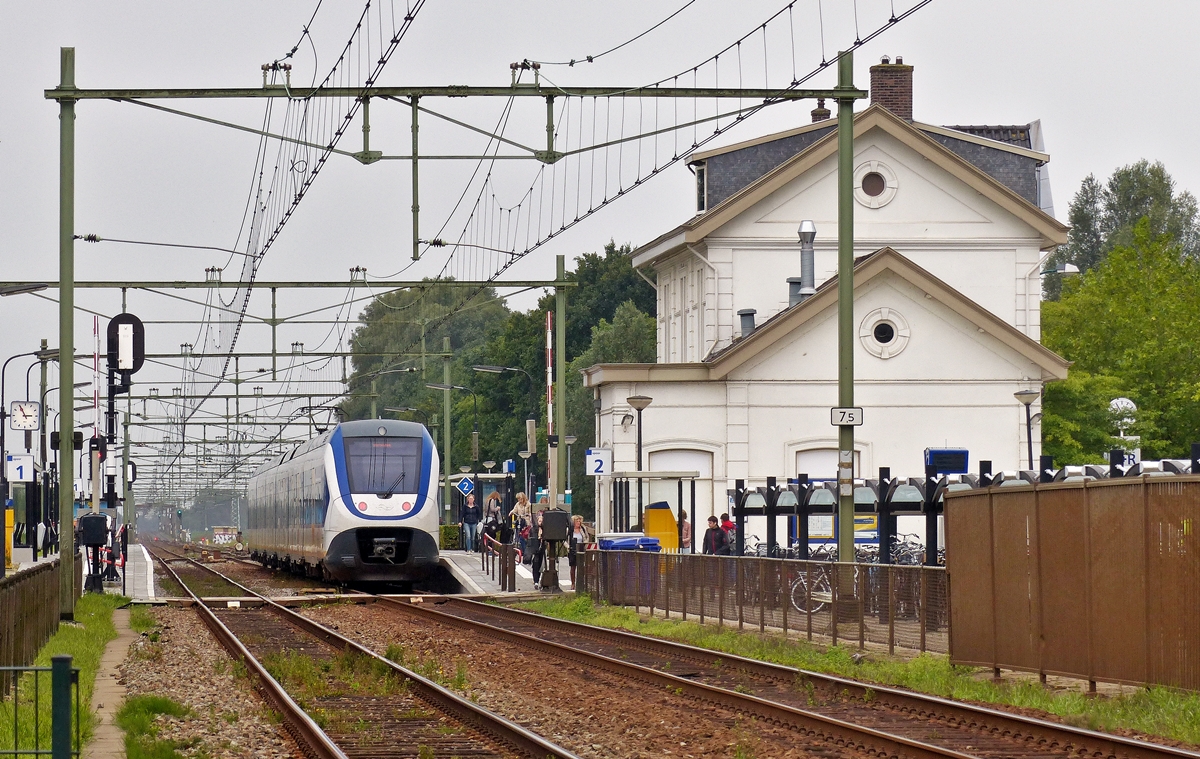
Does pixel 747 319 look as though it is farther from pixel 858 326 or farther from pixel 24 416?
pixel 24 416

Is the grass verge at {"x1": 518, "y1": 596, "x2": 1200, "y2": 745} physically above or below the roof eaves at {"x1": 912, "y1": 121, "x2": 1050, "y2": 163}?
below

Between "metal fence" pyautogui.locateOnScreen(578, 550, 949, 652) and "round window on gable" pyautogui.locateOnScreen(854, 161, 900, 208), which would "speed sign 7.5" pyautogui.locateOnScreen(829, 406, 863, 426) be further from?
"round window on gable" pyautogui.locateOnScreen(854, 161, 900, 208)

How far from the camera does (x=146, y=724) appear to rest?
47.9 ft

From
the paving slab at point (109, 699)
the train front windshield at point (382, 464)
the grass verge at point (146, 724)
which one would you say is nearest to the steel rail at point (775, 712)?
the grass verge at point (146, 724)

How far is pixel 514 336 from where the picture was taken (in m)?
98.8

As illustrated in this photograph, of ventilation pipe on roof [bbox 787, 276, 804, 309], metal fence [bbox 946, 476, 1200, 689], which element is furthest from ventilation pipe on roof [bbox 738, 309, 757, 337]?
metal fence [bbox 946, 476, 1200, 689]

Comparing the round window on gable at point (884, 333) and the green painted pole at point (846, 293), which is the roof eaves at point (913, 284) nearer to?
the round window on gable at point (884, 333)

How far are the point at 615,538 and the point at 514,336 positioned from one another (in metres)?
65.8

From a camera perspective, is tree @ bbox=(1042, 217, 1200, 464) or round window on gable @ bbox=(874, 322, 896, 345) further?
tree @ bbox=(1042, 217, 1200, 464)

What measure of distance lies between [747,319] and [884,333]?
13.9 ft

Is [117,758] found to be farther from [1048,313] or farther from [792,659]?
[1048,313]

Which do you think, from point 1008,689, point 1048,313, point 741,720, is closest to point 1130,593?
point 1008,689

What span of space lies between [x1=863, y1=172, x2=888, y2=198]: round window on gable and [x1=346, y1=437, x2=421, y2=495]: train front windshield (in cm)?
1746

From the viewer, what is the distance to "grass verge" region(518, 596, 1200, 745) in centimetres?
1392
